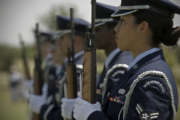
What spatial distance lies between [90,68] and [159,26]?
69cm

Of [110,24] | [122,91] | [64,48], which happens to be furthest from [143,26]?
[64,48]

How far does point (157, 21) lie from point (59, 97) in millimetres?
2136

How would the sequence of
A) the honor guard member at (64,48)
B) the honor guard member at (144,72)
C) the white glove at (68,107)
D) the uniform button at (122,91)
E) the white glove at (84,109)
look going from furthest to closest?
the honor guard member at (64,48) < the white glove at (68,107) < the white glove at (84,109) < the uniform button at (122,91) < the honor guard member at (144,72)

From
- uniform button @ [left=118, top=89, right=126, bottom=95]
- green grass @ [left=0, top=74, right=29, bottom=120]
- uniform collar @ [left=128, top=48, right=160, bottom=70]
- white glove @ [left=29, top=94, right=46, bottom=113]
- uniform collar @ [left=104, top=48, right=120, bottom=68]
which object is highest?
uniform collar @ [left=128, top=48, right=160, bottom=70]

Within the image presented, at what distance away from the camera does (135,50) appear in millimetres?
2041

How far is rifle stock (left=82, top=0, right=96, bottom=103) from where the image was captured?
78.8 inches

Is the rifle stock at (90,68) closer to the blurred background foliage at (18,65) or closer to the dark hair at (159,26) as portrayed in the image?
the dark hair at (159,26)

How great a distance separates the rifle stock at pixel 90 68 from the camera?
6.57 feet

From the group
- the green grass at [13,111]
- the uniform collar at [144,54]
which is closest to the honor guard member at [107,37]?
Result: the uniform collar at [144,54]

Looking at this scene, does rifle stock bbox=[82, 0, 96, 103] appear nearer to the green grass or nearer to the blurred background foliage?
the blurred background foliage

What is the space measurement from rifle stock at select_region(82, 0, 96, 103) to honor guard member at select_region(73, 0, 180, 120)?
0.09 meters

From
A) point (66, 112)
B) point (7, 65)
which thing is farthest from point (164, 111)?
point (7, 65)

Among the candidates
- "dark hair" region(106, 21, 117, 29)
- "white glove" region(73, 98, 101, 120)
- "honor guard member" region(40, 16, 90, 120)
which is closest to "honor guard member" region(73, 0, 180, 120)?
"white glove" region(73, 98, 101, 120)

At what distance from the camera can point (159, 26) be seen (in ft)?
6.38
